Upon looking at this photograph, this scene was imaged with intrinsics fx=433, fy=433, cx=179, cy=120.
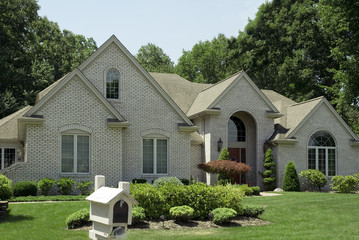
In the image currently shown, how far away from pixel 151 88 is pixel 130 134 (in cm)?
273

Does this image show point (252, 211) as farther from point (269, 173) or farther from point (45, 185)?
point (269, 173)

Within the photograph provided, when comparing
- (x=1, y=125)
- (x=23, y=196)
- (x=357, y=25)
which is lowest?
(x=23, y=196)

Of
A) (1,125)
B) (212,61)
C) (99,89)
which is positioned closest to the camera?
(99,89)

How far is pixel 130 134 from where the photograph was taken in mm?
22906

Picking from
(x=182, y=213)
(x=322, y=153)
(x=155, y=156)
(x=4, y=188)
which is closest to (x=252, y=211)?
(x=182, y=213)

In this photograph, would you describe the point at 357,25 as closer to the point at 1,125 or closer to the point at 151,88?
the point at 151,88

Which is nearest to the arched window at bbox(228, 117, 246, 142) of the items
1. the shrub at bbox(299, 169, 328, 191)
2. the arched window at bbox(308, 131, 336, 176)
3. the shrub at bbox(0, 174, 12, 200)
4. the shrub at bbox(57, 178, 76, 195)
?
the arched window at bbox(308, 131, 336, 176)

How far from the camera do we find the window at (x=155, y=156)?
23047 millimetres

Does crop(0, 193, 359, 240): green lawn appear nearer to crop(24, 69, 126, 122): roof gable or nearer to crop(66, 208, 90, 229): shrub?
crop(66, 208, 90, 229): shrub

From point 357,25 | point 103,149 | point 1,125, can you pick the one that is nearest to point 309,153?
point 357,25

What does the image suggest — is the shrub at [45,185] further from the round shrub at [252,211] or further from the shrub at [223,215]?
the round shrub at [252,211]

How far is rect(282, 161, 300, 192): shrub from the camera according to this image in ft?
82.9

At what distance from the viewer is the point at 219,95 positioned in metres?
26.1

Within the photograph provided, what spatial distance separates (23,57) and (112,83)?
21009mm
